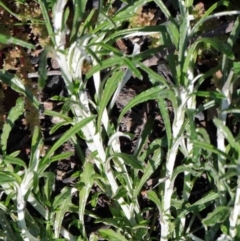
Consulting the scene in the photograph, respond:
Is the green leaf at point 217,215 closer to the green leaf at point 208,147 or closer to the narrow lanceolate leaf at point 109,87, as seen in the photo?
the green leaf at point 208,147

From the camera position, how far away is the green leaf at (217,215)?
128cm

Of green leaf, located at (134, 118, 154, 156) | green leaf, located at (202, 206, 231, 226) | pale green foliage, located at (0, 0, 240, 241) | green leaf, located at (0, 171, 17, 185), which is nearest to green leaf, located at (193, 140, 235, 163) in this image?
pale green foliage, located at (0, 0, 240, 241)

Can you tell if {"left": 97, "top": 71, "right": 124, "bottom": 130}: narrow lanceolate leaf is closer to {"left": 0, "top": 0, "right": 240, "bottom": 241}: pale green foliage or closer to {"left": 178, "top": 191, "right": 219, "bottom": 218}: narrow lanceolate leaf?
{"left": 0, "top": 0, "right": 240, "bottom": 241}: pale green foliage

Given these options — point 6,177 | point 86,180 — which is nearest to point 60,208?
point 86,180

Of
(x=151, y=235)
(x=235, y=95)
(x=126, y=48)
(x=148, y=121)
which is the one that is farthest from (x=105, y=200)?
(x=235, y=95)

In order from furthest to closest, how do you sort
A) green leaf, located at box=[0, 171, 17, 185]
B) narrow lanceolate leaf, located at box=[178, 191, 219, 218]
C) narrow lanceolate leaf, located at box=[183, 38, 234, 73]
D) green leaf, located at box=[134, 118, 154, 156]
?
green leaf, located at box=[134, 118, 154, 156] → narrow lanceolate leaf, located at box=[178, 191, 219, 218] → green leaf, located at box=[0, 171, 17, 185] → narrow lanceolate leaf, located at box=[183, 38, 234, 73]

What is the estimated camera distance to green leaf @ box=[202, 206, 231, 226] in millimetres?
1277

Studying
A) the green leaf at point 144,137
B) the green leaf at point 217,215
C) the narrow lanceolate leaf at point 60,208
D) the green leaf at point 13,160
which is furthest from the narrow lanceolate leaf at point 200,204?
the green leaf at point 13,160

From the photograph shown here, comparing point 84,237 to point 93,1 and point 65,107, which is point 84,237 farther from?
point 93,1

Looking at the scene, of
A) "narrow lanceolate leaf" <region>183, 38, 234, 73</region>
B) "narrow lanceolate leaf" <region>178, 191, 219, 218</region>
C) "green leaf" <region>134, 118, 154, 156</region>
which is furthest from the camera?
"green leaf" <region>134, 118, 154, 156</region>

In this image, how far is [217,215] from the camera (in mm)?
1300

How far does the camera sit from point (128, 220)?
1.55 m

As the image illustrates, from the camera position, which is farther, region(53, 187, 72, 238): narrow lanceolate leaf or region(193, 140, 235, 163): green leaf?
region(53, 187, 72, 238): narrow lanceolate leaf

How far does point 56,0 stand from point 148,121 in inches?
22.9
